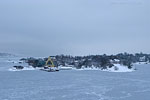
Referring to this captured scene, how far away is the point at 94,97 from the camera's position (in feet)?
34.2

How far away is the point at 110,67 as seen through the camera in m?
41.9

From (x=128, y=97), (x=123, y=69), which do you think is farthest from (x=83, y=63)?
(x=128, y=97)

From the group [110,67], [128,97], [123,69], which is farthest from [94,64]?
[128,97]

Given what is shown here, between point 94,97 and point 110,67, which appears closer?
point 94,97

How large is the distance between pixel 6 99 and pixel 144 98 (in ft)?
20.8

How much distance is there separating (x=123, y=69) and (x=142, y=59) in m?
50.9

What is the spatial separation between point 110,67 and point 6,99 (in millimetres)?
33424

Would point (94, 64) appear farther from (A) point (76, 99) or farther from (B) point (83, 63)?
(A) point (76, 99)

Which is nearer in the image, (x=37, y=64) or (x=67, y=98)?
(x=67, y=98)

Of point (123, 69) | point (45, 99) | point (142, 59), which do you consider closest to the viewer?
point (45, 99)

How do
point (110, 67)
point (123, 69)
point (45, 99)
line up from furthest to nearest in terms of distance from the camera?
1. point (110, 67)
2. point (123, 69)
3. point (45, 99)

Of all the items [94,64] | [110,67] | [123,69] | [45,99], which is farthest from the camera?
[94,64]

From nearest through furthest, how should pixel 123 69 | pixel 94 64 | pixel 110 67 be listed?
pixel 123 69
pixel 110 67
pixel 94 64

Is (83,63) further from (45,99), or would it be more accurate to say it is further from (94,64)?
(45,99)
